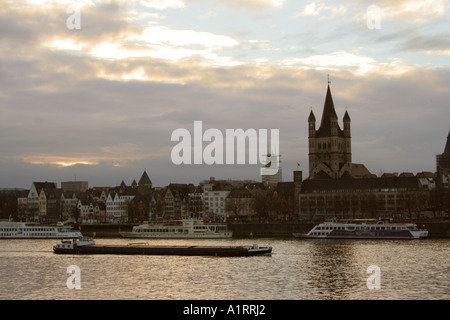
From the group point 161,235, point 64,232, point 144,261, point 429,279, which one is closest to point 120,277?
point 144,261

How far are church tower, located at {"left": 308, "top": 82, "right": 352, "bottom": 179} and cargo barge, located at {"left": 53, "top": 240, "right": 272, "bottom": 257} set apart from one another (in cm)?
10878

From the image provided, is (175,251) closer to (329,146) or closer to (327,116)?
(329,146)

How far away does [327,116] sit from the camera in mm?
197125

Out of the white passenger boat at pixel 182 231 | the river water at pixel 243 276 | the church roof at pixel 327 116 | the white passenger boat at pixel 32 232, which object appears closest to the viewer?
the river water at pixel 243 276

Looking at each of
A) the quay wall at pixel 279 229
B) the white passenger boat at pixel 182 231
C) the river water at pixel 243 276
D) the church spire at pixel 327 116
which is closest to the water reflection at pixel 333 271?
the river water at pixel 243 276

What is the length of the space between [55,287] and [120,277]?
7.02m

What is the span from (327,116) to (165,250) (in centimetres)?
12083

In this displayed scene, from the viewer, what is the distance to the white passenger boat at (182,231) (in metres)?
122

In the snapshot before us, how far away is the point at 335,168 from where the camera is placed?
630ft

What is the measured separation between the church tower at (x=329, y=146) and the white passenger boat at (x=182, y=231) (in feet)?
219

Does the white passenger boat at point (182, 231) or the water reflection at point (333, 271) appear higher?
the white passenger boat at point (182, 231)

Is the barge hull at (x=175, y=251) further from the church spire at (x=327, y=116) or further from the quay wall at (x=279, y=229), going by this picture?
the church spire at (x=327, y=116)
